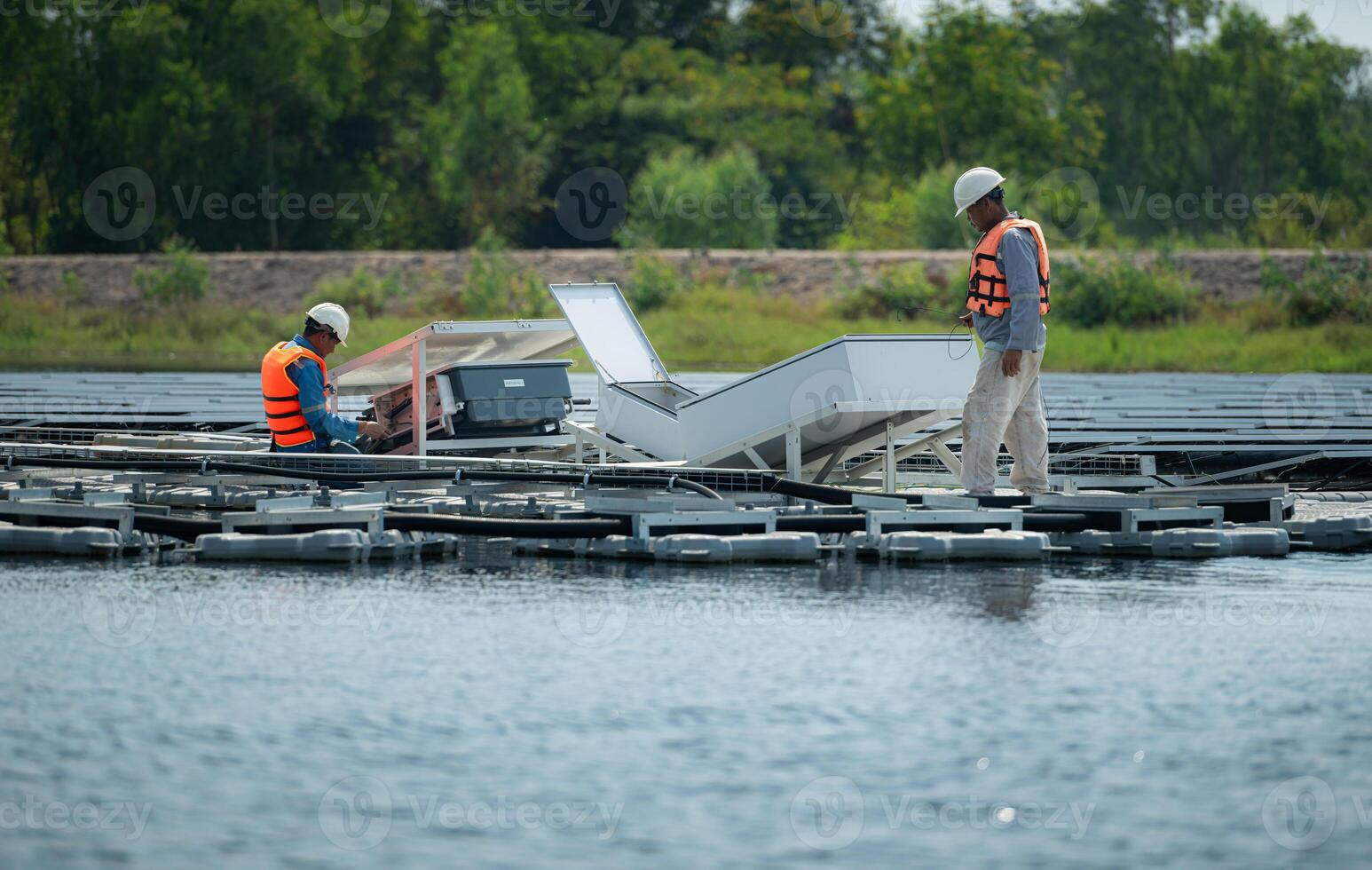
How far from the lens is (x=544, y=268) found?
43.8 metres

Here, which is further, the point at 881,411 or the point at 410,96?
the point at 410,96

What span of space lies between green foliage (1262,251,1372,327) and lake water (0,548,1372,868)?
28810mm

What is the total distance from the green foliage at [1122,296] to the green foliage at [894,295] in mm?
2572

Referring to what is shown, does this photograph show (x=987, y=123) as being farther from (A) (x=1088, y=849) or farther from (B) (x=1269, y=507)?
(A) (x=1088, y=849)

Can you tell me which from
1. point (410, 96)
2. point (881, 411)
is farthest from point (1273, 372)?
point (410, 96)

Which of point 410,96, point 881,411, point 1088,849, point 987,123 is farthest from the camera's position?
point 410,96

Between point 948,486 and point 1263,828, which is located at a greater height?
point 948,486

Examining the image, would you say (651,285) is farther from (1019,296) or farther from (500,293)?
(1019,296)

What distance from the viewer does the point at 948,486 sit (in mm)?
12203

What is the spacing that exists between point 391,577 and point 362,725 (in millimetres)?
2938

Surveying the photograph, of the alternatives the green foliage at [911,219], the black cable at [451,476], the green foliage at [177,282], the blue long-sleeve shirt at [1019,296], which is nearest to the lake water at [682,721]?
the blue long-sleeve shirt at [1019,296]

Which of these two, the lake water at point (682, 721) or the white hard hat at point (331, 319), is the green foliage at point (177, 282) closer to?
the white hard hat at point (331, 319)

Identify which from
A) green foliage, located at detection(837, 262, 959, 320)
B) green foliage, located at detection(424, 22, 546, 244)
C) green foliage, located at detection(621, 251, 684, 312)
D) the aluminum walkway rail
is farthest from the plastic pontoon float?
green foliage, located at detection(424, 22, 546, 244)

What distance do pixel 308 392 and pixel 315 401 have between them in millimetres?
97
